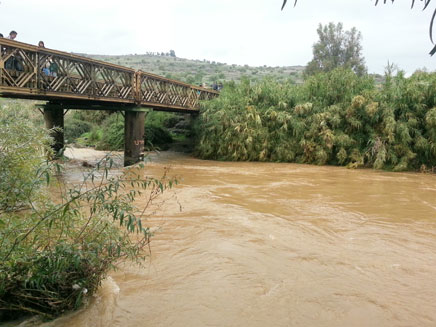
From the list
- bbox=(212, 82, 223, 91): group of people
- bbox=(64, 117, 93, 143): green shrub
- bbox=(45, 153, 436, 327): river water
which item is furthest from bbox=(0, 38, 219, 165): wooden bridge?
bbox=(64, 117, 93, 143): green shrub

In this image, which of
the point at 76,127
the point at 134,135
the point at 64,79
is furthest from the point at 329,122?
the point at 76,127

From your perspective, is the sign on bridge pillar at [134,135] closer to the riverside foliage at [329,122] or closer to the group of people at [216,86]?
the riverside foliage at [329,122]

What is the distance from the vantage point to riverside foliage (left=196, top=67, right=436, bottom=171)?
51.0 feet

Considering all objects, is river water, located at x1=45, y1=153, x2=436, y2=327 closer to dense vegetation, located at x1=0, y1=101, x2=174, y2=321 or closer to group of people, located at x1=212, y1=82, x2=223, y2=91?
dense vegetation, located at x1=0, y1=101, x2=174, y2=321

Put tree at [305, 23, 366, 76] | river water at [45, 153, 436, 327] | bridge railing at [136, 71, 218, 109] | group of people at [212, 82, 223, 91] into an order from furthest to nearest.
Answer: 1. tree at [305, 23, 366, 76]
2. group of people at [212, 82, 223, 91]
3. bridge railing at [136, 71, 218, 109]
4. river water at [45, 153, 436, 327]

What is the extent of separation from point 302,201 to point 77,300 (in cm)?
654

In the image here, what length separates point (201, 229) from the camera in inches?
256

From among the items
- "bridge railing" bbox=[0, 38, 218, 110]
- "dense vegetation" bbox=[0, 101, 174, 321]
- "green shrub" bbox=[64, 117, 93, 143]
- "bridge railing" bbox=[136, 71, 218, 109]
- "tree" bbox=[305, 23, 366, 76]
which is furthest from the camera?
"tree" bbox=[305, 23, 366, 76]

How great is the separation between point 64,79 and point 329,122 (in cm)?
1119

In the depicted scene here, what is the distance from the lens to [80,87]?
1164cm

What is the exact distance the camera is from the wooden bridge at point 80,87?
9.42m

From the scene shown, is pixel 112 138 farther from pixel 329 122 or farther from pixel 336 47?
pixel 336 47

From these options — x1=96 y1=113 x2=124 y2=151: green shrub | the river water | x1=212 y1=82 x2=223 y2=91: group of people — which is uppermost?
x1=212 y1=82 x2=223 y2=91: group of people

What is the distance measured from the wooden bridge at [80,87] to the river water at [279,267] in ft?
15.5
